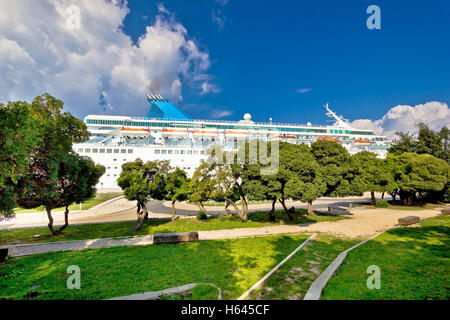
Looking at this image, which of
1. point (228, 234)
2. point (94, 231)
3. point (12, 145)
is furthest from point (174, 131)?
point (12, 145)

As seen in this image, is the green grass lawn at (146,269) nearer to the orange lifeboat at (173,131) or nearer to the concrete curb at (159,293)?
the concrete curb at (159,293)

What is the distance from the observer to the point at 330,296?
480 cm

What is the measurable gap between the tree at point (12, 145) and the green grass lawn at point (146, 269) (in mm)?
2593

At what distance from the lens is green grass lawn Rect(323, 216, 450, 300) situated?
16.0 feet

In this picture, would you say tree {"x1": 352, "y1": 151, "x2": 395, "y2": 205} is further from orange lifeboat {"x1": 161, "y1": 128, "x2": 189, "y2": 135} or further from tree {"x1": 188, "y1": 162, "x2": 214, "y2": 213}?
orange lifeboat {"x1": 161, "y1": 128, "x2": 189, "y2": 135}

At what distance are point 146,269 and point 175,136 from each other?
3949 cm

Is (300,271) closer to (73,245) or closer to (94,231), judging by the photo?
(73,245)

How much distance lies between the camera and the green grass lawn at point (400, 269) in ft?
16.0

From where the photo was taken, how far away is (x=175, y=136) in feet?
146

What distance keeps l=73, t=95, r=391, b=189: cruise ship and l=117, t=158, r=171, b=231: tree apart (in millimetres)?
14948

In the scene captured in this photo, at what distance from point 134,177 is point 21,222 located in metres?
12.5

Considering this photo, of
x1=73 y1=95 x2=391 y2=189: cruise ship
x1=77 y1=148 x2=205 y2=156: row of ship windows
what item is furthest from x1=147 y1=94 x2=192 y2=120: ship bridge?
x1=77 y1=148 x2=205 y2=156: row of ship windows
